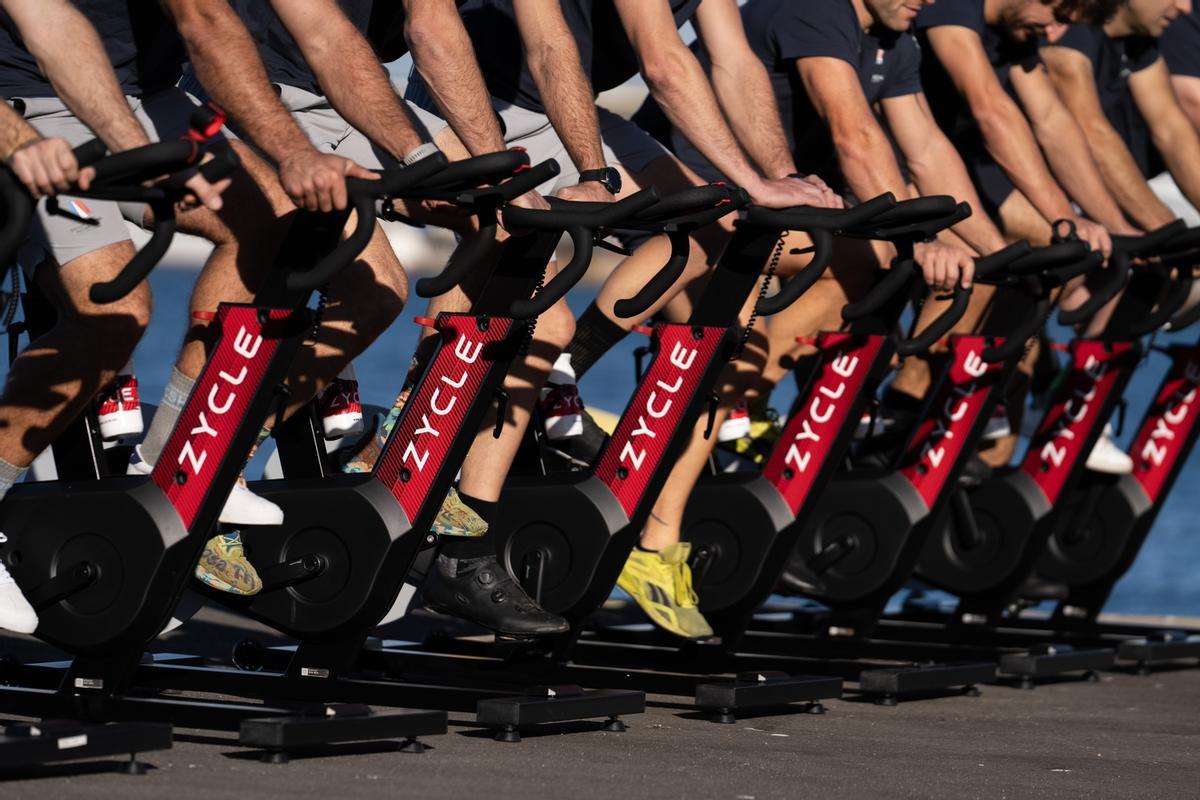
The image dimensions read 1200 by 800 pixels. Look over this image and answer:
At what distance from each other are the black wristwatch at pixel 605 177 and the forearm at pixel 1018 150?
1798 mm

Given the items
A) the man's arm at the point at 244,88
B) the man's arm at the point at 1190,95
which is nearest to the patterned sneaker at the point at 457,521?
the man's arm at the point at 244,88

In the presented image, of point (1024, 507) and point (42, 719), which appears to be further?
point (1024, 507)

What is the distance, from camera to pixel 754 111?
16.0 ft

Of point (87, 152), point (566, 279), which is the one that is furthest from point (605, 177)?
point (87, 152)

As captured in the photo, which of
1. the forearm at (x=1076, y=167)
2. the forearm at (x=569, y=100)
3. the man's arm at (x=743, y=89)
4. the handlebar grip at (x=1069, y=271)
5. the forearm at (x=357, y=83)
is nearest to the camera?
the forearm at (x=357, y=83)

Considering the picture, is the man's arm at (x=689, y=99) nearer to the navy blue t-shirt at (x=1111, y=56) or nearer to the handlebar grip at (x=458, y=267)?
the handlebar grip at (x=458, y=267)

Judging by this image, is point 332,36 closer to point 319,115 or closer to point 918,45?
point 319,115

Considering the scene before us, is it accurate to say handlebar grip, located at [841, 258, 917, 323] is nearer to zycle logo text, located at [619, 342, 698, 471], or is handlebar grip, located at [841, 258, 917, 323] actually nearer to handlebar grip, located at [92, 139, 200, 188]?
zycle logo text, located at [619, 342, 698, 471]

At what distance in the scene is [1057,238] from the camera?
5.12m

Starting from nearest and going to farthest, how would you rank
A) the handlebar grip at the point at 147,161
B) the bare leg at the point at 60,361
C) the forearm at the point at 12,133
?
1. the handlebar grip at the point at 147,161
2. the forearm at the point at 12,133
3. the bare leg at the point at 60,361

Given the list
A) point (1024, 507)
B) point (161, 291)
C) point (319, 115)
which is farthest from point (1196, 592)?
point (161, 291)

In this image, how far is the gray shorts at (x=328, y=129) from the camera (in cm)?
432

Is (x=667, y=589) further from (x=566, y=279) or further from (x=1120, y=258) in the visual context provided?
(x=1120, y=258)

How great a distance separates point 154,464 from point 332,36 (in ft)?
2.84
